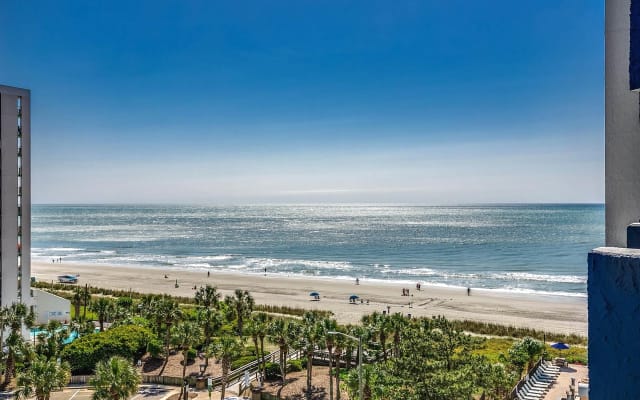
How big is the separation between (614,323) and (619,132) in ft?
8.02

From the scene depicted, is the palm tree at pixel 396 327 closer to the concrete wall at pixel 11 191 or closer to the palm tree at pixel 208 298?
the palm tree at pixel 208 298

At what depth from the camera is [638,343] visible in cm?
157

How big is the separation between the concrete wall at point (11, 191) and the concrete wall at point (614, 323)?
4568 centimetres

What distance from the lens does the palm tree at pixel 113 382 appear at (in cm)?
2134

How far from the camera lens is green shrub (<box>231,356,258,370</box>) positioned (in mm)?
35562

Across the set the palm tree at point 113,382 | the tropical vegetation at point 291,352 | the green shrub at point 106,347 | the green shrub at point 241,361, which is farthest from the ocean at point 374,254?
the palm tree at point 113,382

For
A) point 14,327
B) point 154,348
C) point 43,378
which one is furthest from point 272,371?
point 14,327

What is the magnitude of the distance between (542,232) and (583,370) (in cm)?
12443

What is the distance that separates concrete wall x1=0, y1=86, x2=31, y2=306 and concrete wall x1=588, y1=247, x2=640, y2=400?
45.7 m

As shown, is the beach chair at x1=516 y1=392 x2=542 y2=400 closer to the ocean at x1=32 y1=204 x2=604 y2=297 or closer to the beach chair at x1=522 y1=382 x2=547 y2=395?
the beach chair at x1=522 y1=382 x2=547 y2=395

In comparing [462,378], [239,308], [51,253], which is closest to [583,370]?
[462,378]

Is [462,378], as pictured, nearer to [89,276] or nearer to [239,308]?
[239,308]

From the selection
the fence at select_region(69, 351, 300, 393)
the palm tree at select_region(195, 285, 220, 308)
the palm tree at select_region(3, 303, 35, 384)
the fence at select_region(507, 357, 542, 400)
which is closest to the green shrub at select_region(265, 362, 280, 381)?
the fence at select_region(69, 351, 300, 393)

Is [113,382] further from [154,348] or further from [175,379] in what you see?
[154,348]
